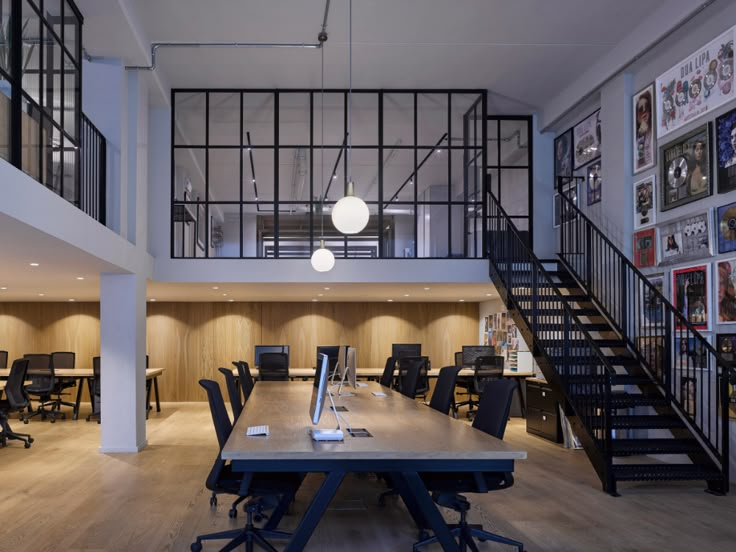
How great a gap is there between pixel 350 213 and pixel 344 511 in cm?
240

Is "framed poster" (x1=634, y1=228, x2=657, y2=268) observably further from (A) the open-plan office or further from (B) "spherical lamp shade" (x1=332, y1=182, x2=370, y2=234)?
(B) "spherical lamp shade" (x1=332, y1=182, x2=370, y2=234)

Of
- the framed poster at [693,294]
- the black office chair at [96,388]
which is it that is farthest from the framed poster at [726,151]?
the black office chair at [96,388]

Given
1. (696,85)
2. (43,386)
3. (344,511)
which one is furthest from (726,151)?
(43,386)

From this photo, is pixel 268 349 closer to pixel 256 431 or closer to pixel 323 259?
pixel 323 259

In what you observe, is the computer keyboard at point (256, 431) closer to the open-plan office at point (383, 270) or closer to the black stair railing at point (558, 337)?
the open-plan office at point (383, 270)

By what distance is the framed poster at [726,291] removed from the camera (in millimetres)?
6664

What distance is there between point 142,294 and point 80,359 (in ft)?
21.6

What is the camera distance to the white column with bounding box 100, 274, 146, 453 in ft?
27.5

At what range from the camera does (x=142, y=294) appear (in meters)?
9.00

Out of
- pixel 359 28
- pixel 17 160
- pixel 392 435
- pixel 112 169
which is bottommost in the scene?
pixel 392 435

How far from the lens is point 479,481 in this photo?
3998 mm

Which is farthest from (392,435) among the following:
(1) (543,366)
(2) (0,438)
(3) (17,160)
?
(2) (0,438)

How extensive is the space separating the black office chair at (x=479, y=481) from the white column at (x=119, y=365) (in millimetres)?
5040

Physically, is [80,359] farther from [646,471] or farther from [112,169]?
[646,471]
